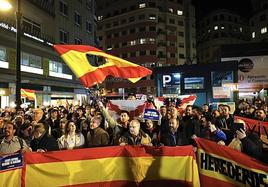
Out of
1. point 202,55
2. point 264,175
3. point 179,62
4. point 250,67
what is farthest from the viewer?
point 202,55

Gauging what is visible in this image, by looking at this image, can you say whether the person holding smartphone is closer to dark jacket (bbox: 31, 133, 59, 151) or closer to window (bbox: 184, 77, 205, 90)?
dark jacket (bbox: 31, 133, 59, 151)

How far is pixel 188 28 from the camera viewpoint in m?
95.9

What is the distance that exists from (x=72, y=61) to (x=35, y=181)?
2.81 meters

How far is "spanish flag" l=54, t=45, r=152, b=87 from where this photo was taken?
7.68 meters

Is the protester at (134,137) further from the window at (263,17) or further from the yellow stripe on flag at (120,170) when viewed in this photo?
the window at (263,17)

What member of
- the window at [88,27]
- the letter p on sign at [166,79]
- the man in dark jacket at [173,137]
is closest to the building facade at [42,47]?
the window at [88,27]

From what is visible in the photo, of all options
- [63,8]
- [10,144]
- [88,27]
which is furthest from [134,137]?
[88,27]

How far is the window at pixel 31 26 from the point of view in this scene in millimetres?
32656

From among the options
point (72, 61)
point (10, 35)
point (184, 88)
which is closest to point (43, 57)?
point (10, 35)

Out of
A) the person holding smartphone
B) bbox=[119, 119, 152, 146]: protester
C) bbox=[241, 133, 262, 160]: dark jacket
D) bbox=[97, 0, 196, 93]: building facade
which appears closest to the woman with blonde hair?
bbox=[119, 119, 152, 146]: protester

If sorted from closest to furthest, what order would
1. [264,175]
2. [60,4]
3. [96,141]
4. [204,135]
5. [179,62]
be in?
1. [264,175]
2. [96,141]
3. [204,135]
4. [60,4]
5. [179,62]

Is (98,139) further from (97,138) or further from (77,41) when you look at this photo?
(77,41)

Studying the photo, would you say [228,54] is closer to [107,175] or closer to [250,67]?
[250,67]

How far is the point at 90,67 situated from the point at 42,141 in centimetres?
190
